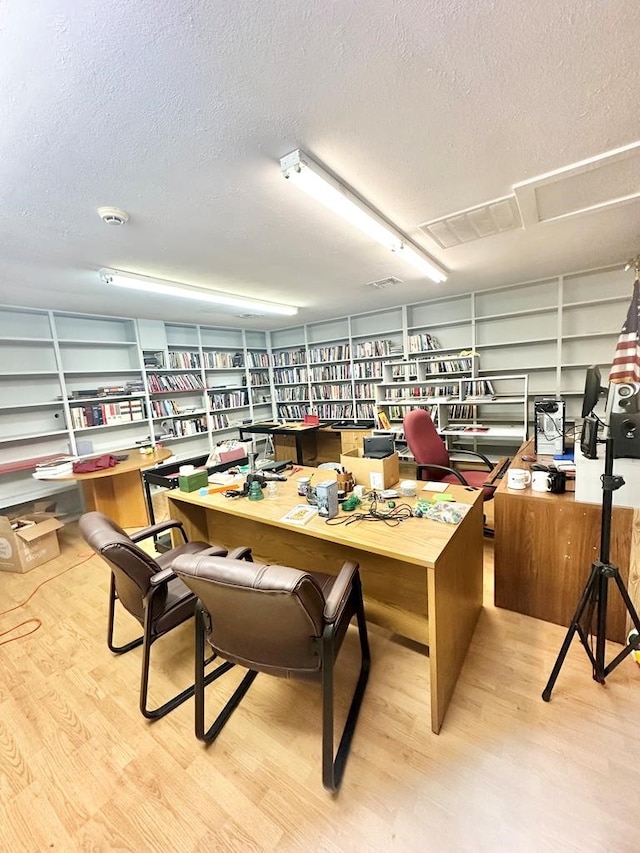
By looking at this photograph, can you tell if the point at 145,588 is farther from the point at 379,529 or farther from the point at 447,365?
the point at 447,365

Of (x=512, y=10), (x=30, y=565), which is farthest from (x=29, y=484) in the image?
(x=512, y=10)

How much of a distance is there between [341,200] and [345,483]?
58.5 inches

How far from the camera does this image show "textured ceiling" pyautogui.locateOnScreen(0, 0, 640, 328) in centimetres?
91

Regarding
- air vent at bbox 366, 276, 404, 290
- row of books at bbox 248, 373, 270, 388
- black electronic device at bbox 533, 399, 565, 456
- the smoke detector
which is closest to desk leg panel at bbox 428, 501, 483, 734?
black electronic device at bbox 533, 399, 565, 456

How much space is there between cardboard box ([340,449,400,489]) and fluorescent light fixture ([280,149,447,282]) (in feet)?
4.52

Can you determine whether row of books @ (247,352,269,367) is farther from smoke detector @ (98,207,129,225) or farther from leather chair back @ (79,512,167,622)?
leather chair back @ (79,512,167,622)

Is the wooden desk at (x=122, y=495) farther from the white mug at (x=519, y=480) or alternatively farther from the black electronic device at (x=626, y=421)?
the black electronic device at (x=626, y=421)

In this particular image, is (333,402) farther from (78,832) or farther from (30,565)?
(78,832)

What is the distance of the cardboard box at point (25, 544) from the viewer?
103 inches

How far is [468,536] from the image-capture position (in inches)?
62.2

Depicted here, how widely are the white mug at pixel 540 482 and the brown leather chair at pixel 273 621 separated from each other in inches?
45.1

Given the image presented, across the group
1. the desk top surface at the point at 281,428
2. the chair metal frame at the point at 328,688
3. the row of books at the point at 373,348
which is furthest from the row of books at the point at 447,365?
the chair metal frame at the point at 328,688

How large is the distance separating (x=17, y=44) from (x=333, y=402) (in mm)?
4909

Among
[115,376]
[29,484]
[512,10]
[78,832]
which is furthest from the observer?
[115,376]
